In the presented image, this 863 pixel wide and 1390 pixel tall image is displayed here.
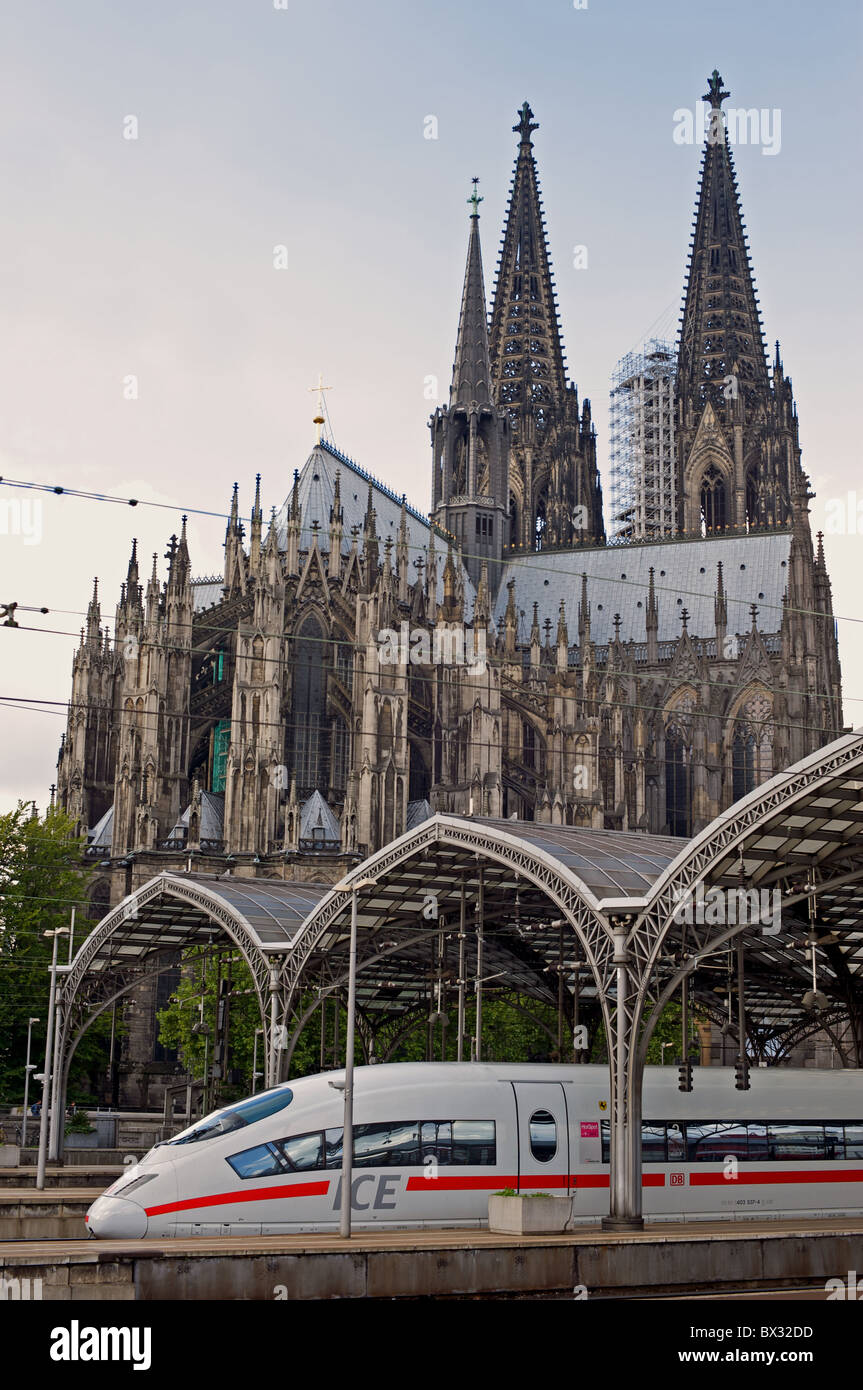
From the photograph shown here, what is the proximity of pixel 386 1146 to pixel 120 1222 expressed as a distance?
4216 millimetres

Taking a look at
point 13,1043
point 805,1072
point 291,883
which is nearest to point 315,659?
point 13,1043

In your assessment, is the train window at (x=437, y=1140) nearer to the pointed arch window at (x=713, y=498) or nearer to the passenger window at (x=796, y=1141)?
the passenger window at (x=796, y=1141)

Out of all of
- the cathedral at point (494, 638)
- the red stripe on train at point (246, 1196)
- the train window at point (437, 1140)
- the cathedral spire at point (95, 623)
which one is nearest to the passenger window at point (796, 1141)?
the train window at point (437, 1140)

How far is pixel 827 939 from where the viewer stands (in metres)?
29.2

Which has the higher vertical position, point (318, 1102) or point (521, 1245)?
point (318, 1102)

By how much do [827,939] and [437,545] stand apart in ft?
210

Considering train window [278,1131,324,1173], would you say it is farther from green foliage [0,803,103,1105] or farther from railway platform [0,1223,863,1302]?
green foliage [0,803,103,1105]

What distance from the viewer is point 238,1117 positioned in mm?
25328

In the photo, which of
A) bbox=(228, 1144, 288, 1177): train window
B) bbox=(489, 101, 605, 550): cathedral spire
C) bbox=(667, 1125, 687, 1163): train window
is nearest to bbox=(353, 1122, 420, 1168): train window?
bbox=(228, 1144, 288, 1177): train window

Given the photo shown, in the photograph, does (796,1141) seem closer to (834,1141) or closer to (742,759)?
(834,1141)

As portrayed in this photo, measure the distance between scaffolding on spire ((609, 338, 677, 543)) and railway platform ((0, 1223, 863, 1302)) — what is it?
90033 mm

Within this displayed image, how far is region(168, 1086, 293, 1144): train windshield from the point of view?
82.5ft

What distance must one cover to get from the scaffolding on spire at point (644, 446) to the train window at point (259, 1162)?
291ft
